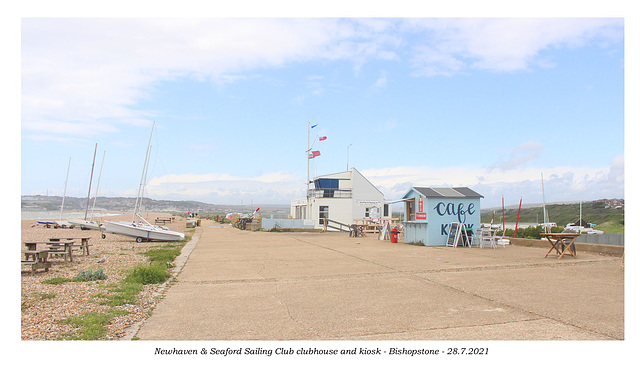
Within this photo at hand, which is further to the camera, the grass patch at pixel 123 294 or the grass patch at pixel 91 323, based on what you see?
the grass patch at pixel 123 294

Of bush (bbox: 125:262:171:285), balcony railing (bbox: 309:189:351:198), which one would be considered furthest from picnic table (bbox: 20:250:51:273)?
balcony railing (bbox: 309:189:351:198)

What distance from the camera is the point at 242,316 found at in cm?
637

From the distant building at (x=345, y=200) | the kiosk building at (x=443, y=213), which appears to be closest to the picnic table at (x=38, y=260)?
the kiosk building at (x=443, y=213)

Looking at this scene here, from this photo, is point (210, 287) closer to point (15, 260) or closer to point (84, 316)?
point (84, 316)

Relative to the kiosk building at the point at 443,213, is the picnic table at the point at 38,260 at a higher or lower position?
lower

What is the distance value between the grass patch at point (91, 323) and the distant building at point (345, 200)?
3034 cm

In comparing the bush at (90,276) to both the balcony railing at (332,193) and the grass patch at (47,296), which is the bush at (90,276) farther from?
the balcony railing at (332,193)

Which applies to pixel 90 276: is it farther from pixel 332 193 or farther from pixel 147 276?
pixel 332 193

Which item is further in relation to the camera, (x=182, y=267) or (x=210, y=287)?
(x=182, y=267)

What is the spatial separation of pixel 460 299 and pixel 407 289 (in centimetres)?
117

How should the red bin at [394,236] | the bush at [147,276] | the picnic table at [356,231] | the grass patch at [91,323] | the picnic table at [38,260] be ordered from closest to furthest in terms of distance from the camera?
the grass patch at [91,323]
the bush at [147,276]
the picnic table at [38,260]
the red bin at [394,236]
the picnic table at [356,231]

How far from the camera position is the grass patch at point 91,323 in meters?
5.32

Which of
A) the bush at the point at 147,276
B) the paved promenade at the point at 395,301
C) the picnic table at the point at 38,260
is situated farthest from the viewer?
the picnic table at the point at 38,260
